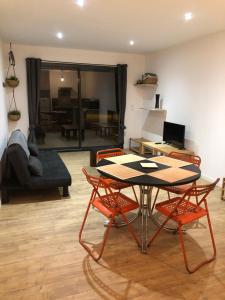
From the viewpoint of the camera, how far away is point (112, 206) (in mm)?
2471

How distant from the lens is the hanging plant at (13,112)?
576 cm

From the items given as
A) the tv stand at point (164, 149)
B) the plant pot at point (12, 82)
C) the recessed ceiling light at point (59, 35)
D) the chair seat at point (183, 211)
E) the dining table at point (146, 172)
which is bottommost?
the chair seat at point (183, 211)

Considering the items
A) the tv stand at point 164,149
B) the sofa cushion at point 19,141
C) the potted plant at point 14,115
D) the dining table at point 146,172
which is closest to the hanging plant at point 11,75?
the potted plant at point 14,115

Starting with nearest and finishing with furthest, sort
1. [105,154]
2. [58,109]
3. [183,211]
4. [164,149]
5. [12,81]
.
A: [183,211], [105,154], [164,149], [12,81], [58,109]

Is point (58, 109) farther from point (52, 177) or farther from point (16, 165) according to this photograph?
point (16, 165)

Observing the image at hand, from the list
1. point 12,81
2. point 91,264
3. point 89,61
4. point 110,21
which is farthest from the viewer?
point 89,61

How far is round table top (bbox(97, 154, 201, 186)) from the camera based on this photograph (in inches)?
93.6

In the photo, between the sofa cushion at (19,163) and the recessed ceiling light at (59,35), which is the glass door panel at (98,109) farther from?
the sofa cushion at (19,163)

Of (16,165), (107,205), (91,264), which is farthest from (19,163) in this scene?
(91,264)

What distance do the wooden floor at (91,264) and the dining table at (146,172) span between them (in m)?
0.27

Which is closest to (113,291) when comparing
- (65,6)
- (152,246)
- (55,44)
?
(152,246)

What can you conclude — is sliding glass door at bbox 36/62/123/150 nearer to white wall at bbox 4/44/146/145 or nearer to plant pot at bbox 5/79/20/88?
white wall at bbox 4/44/146/145

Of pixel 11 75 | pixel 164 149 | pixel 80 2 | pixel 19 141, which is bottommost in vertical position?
pixel 164 149

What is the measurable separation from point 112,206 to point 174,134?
10.4ft
